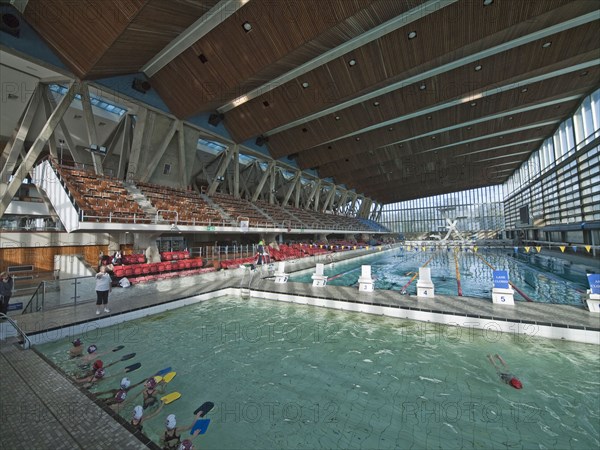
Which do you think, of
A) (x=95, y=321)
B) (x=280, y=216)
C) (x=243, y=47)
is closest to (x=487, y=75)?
(x=243, y=47)

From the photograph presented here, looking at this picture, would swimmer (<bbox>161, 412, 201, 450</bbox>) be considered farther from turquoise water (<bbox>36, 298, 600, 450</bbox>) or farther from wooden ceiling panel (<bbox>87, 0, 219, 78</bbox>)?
wooden ceiling panel (<bbox>87, 0, 219, 78</bbox>)

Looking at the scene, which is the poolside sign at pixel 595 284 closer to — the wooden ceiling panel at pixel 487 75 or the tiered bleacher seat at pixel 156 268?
the tiered bleacher seat at pixel 156 268

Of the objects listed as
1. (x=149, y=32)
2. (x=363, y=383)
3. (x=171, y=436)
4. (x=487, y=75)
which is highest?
(x=487, y=75)

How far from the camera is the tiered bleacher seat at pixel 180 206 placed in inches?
543

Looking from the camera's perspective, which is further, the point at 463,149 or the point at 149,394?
the point at 463,149

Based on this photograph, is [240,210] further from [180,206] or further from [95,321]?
[95,321]

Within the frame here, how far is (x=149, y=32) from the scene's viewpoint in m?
10.8

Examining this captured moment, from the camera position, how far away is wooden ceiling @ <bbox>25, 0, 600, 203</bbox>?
34.4 feet

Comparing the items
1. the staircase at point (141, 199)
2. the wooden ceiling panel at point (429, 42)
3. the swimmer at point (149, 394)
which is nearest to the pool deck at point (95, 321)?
the swimmer at point (149, 394)

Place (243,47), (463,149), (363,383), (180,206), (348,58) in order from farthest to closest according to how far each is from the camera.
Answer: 1. (463,149)
2. (180,206)
3. (348,58)
4. (243,47)
5. (363,383)

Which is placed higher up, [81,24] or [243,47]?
[243,47]

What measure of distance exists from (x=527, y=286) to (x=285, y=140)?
20.1 metres

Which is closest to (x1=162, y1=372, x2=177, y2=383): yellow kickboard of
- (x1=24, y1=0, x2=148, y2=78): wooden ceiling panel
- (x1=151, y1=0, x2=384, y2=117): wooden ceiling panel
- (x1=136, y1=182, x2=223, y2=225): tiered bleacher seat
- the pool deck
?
the pool deck

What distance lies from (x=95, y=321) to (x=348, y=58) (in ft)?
52.3
